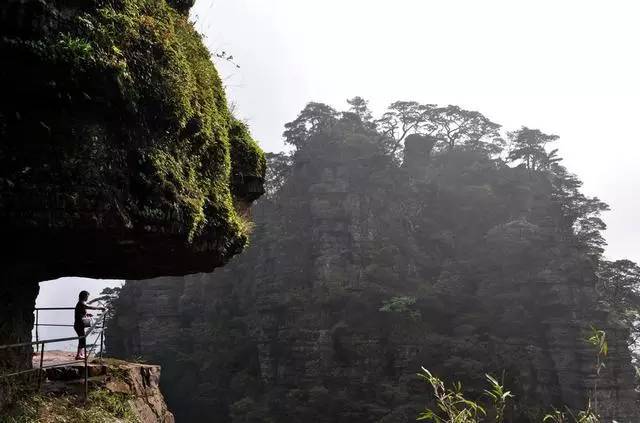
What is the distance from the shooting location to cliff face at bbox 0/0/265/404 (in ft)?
14.3

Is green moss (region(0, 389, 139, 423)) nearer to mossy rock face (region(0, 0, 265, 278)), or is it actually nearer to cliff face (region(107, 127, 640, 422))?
mossy rock face (region(0, 0, 265, 278))

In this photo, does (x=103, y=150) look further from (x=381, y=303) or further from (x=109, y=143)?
(x=381, y=303)

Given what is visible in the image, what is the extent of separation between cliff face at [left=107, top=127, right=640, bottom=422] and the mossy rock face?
76.1 ft

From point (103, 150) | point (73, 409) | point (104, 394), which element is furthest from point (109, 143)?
point (104, 394)

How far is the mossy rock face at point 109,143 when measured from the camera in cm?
435

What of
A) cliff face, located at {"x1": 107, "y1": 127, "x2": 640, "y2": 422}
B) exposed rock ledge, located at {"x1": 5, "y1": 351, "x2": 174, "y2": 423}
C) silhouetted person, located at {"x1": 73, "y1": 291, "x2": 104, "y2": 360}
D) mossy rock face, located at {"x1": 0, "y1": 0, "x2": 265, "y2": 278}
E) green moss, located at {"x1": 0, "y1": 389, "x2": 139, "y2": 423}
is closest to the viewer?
mossy rock face, located at {"x1": 0, "y1": 0, "x2": 265, "y2": 278}

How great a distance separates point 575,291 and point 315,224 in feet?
65.8

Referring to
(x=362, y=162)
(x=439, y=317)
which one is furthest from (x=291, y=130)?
(x=439, y=317)

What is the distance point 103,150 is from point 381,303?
2999 cm

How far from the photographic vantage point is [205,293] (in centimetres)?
4372

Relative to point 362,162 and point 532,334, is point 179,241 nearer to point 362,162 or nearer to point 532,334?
point 532,334

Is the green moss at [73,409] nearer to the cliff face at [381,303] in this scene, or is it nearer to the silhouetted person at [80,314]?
the silhouetted person at [80,314]

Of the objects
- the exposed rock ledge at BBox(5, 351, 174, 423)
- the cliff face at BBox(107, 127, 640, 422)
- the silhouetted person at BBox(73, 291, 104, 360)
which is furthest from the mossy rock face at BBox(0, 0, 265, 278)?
the cliff face at BBox(107, 127, 640, 422)

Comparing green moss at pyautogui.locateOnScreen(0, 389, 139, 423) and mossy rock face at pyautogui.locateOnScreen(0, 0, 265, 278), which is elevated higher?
mossy rock face at pyautogui.locateOnScreen(0, 0, 265, 278)
